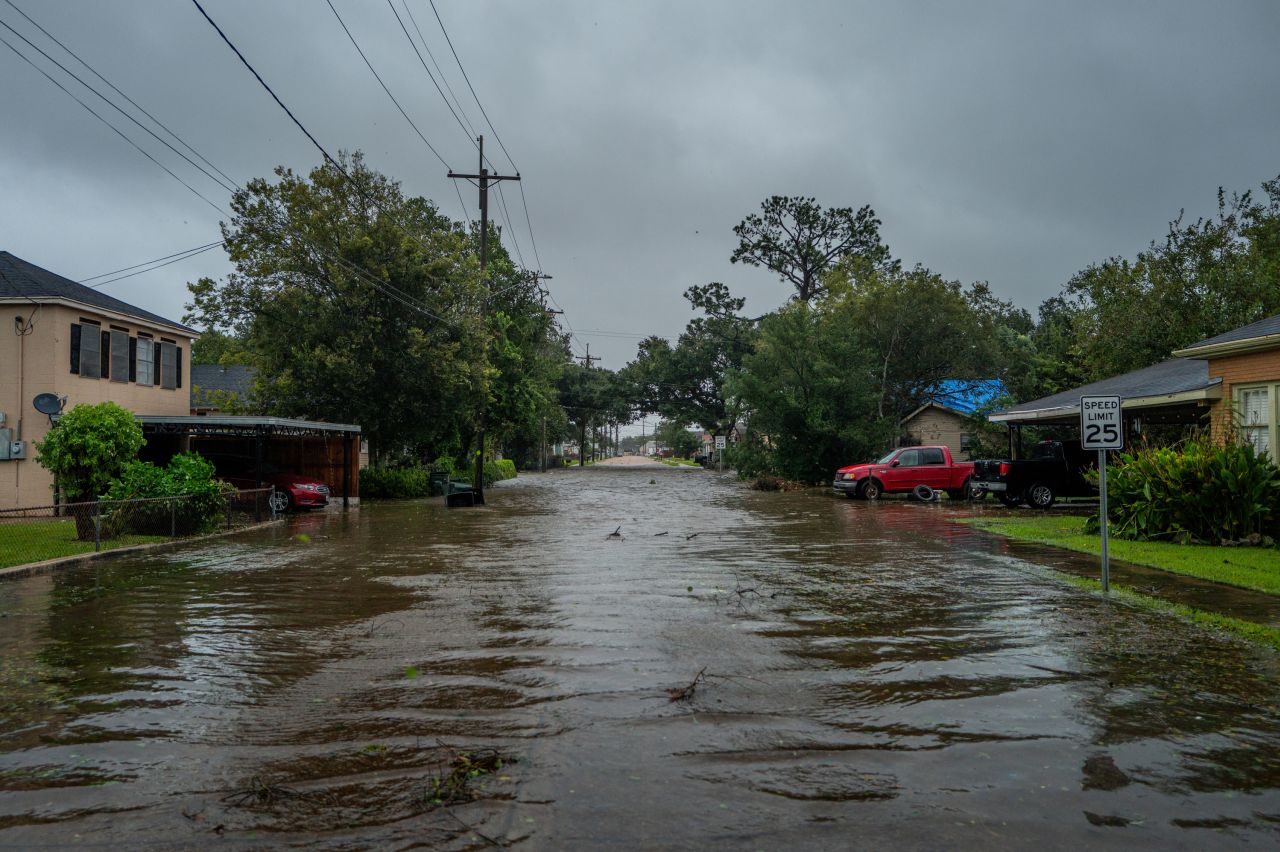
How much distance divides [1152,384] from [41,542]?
2316 cm

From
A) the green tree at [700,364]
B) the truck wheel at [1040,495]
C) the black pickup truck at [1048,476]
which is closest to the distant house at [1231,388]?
the black pickup truck at [1048,476]

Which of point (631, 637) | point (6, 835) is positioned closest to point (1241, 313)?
point (631, 637)

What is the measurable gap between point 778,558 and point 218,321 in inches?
976

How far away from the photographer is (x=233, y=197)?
31719 millimetres

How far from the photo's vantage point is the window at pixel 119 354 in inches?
990

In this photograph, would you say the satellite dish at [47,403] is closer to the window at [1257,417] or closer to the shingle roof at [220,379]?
the shingle roof at [220,379]

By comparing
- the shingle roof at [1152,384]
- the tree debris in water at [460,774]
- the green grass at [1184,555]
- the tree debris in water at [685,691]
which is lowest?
the tree debris in water at [460,774]

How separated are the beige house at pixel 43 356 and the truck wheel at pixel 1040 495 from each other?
2557 cm

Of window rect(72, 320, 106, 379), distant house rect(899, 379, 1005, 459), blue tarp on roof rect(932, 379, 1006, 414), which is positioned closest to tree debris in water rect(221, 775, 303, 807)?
window rect(72, 320, 106, 379)

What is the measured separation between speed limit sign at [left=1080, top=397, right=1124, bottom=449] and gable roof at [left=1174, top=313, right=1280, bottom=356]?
8178mm

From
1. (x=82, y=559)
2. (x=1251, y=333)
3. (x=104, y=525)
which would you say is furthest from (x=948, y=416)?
(x=82, y=559)

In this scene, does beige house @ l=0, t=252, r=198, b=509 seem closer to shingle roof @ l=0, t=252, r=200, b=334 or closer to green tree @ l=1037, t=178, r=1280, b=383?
shingle roof @ l=0, t=252, r=200, b=334

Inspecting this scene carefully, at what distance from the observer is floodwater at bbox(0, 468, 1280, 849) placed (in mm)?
4352

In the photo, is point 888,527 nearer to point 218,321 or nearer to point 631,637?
point 631,637
